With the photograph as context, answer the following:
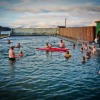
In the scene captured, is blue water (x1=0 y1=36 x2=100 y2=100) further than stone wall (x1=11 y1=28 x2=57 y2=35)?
No

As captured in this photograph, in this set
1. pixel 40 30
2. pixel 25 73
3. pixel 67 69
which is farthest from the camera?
pixel 40 30

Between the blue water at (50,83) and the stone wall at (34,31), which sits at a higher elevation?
the stone wall at (34,31)

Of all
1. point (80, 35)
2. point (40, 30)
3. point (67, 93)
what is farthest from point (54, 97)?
point (40, 30)

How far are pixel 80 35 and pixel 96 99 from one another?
49.2 meters

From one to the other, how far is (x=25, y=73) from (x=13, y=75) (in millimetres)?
1298

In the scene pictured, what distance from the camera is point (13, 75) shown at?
2006 cm

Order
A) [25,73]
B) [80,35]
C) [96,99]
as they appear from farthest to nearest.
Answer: [80,35], [25,73], [96,99]

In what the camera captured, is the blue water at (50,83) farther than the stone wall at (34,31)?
No

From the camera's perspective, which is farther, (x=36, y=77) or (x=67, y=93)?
(x=36, y=77)

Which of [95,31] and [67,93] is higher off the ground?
[95,31]

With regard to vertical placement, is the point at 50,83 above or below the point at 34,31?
below

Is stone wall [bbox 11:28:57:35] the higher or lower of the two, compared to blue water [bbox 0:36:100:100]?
higher

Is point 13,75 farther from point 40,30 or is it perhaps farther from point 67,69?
point 40,30

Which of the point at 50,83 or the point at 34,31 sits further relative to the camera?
the point at 34,31
